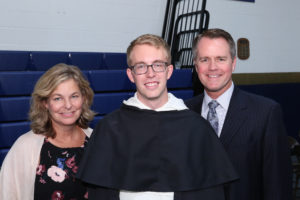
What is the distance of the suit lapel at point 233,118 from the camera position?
5.53ft

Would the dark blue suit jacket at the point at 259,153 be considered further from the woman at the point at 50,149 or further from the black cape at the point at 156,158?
the woman at the point at 50,149

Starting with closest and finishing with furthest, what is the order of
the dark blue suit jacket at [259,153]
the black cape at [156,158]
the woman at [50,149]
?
the black cape at [156,158]
the dark blue suit jacket at [259,153]
the woman at [50,149]

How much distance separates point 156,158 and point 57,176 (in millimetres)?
577

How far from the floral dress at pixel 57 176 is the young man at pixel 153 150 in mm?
297

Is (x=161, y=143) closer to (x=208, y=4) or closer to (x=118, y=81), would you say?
(x=118, y=81)

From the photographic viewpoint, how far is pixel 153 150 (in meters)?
1.48

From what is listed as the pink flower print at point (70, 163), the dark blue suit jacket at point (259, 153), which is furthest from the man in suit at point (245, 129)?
the pink flower print at point (70, 163)

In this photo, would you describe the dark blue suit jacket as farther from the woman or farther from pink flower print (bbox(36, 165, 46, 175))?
pink flower print (bbox(36, 165, 46, 175))

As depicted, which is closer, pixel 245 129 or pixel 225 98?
pixel 245 129

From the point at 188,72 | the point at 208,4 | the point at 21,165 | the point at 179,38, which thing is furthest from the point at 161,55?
the point at 208,4

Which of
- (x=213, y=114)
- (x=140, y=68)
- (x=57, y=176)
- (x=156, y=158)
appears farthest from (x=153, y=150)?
(x=57, y=176)

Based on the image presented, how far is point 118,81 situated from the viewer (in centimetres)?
350

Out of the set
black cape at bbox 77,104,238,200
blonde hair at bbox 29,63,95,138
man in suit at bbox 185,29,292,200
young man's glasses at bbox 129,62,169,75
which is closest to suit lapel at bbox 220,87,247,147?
man in suit at bbox 185,29,292,200

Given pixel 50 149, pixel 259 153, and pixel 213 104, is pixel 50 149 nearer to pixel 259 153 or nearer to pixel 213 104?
pixel 213 104
